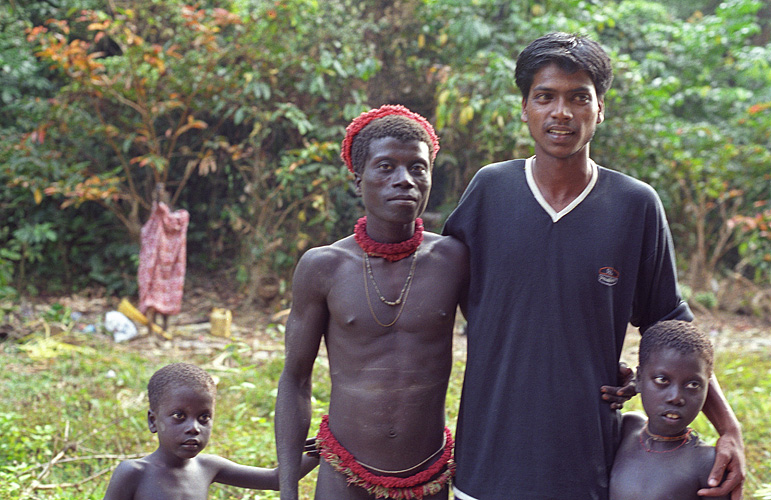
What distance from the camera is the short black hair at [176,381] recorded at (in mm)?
2217

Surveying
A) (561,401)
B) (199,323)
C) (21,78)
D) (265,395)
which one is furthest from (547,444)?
(21,78)

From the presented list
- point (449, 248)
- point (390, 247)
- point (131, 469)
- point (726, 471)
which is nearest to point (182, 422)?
point (131, 469)

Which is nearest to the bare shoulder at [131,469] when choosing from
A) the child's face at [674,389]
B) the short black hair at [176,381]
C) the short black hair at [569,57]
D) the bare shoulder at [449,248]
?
the short black hair at [176,381]

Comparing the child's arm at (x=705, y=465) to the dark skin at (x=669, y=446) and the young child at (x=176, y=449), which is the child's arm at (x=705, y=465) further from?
the young child at (x=176, y=449)

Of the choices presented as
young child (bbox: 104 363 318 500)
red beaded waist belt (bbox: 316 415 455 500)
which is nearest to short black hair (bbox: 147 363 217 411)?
young child (bbox: 104 363 318 500)

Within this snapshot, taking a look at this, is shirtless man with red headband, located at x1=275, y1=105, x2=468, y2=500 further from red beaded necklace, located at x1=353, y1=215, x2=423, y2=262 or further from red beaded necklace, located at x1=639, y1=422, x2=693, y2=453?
red beaded necklace, located at x1=639, y1=422, x2=693, y2=453

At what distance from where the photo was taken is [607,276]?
185cm

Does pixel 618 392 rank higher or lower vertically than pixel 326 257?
lower

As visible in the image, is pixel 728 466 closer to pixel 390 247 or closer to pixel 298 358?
pixel 390 247

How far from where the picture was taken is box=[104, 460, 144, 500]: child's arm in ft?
6.93

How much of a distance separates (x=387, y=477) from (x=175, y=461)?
2.38 ft

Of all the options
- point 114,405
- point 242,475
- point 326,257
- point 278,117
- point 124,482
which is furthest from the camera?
point 278,117

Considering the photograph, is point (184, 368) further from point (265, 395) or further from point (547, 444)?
point (265, 395)

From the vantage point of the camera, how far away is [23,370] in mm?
5117
